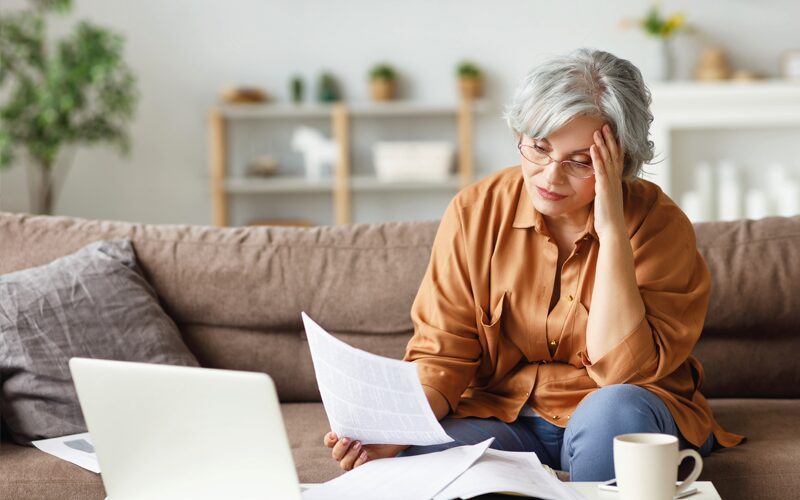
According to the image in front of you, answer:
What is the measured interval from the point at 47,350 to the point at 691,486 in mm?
1261

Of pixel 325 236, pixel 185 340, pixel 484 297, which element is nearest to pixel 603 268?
pixel 484 297

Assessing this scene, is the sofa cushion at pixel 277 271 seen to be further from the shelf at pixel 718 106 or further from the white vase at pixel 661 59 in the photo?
the white vase at pixel 661 59

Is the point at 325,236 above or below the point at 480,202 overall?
below

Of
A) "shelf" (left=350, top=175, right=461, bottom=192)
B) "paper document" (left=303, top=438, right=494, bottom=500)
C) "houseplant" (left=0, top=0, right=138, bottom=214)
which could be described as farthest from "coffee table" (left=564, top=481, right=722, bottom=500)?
"shelf" (left=350, top=175, right=461, bottom=192)

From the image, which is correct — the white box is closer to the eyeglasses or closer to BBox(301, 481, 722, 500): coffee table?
the eyeglasses

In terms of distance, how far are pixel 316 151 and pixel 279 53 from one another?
1.90ft

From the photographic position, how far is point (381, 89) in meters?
5.22

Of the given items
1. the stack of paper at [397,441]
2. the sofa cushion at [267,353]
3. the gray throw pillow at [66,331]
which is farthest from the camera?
the sofa cushion at [267,353]

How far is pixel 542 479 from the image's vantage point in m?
1.25

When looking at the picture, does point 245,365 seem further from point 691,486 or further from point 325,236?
point 691,486

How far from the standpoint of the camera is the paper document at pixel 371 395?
1314 mm

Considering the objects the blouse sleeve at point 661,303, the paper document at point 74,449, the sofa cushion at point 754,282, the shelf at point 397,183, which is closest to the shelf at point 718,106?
the shelf at point 397,183

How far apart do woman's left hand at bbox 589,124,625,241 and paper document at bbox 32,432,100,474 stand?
3.13 ft

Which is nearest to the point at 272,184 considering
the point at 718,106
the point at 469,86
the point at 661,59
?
the point at 469,86
